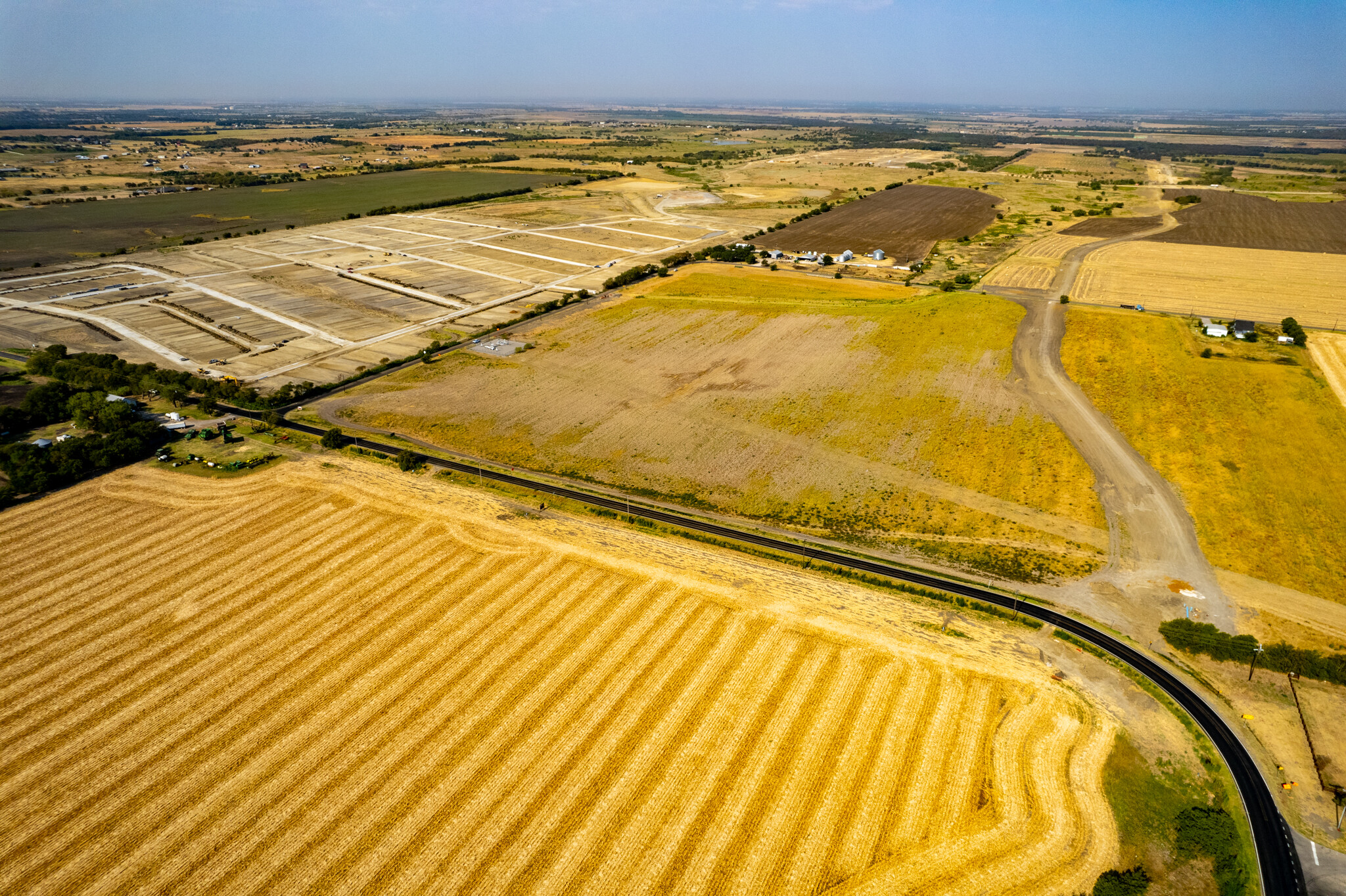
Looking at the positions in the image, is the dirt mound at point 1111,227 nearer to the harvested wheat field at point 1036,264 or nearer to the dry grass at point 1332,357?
the harvested wheat field at point 1036,264

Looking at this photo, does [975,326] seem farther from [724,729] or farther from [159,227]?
[159,227]

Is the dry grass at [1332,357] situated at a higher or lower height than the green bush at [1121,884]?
higher

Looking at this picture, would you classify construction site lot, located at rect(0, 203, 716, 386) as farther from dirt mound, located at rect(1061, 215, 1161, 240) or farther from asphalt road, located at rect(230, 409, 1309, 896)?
dirt mound, located at rect(1061, 215, 1161, 240)

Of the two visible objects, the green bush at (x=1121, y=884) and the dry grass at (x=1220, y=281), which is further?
the dry grass at (x=1220, y=281)

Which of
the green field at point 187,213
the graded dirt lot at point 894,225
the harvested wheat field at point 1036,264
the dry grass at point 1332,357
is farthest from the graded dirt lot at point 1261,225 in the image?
the green field at point 187,213

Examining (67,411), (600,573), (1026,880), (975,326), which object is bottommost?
(1026,880)

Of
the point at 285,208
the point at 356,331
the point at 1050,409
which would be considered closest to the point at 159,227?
the point at 285,208

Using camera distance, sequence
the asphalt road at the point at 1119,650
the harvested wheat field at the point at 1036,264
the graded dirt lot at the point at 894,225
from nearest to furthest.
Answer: the asphalt road at the point at 1119,650 → the harvested wheat field at the point at 1036,264 → the graded dirt lot at the point at 894,225
